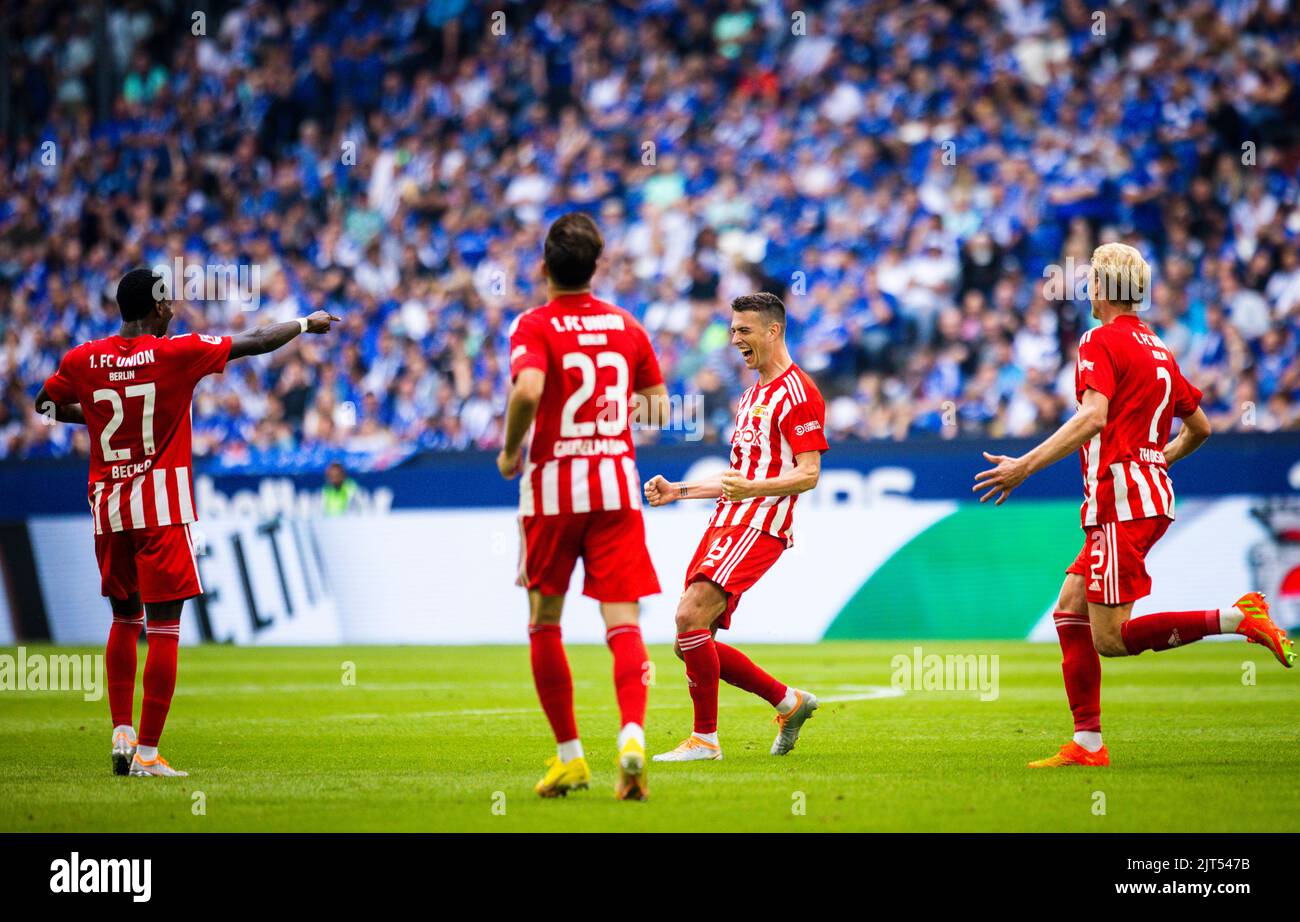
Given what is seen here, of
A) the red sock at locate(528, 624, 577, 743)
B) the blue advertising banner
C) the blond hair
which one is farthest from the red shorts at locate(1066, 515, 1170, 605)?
the blue advertising banner

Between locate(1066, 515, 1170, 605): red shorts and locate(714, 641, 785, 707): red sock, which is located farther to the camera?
locate(714, 641, 785, 707): red sock

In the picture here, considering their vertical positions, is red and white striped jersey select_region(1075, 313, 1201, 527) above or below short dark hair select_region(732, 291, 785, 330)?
below

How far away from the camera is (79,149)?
85.6 ft

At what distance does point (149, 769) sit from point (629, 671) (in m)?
2.75

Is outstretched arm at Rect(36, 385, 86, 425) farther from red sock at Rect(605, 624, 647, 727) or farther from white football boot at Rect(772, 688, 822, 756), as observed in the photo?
white football boot at Rect(772, 688, 822, 756)

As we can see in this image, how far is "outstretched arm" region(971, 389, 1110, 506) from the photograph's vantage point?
7219mm

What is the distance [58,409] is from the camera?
8367 millimetres

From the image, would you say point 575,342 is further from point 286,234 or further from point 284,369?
point 286,234

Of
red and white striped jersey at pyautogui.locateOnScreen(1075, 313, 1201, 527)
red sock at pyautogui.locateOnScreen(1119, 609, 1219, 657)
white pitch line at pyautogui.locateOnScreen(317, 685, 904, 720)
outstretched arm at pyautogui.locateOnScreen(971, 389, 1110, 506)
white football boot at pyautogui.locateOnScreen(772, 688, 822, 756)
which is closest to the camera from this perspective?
outstretched arm at pyautogui.locateOnScreen(971, 389, 1110, 506)

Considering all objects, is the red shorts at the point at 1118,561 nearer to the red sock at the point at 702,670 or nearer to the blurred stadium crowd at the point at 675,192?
the red sock at the point at 702,670

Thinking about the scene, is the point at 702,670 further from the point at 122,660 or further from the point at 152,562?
the point at 122,660

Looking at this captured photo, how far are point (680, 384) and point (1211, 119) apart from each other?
7.44m

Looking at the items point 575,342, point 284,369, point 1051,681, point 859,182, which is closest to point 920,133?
point 859,182
